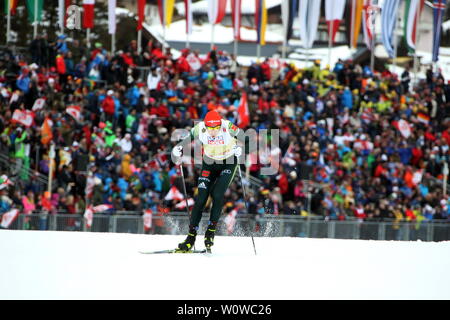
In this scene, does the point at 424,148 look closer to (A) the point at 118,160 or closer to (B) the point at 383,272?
(A) the point at 118,160

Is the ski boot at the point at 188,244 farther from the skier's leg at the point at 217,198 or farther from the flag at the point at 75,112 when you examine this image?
the flag at the point at 75,112

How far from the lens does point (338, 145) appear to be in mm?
21141

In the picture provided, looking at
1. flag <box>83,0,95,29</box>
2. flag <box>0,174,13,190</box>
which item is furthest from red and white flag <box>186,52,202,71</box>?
flag <box>0,174,13,190</box>

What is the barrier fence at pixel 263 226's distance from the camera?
51.1 ft

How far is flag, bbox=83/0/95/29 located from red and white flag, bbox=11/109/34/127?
6.04m

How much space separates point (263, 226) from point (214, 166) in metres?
6.17

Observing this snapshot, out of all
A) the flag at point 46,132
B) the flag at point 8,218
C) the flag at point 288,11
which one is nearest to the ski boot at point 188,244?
the flag at point 8,218

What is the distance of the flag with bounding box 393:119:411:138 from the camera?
2270 centimetres

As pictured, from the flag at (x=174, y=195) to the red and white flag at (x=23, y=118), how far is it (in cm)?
382

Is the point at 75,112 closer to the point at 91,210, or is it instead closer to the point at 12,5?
the point at 91,210

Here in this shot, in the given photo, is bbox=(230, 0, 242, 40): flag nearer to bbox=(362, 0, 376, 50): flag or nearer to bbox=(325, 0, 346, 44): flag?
bbox=(325, 0, 346, 44): flag

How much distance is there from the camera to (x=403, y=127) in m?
22.7

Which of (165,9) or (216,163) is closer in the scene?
(216,163)

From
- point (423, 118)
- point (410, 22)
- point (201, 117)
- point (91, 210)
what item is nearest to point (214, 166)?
point (91, 210)
